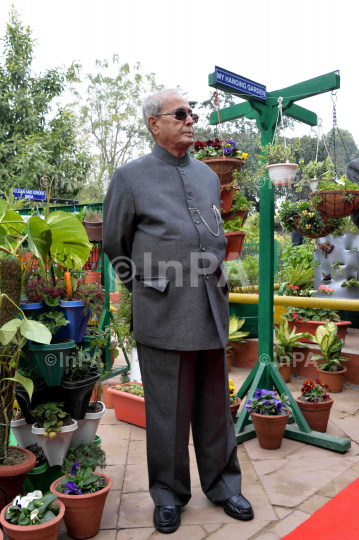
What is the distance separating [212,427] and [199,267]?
78 centimetres

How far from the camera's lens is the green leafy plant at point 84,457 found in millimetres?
2297

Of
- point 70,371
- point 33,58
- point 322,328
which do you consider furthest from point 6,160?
point 70,371

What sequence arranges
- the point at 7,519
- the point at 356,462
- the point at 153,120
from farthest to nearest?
the point at 356,462, the point at 153,120, the point at 7,519

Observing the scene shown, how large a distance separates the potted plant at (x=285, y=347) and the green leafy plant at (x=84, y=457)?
102 inches

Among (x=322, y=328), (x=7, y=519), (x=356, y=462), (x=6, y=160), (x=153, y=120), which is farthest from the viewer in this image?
(x=6, y=160)

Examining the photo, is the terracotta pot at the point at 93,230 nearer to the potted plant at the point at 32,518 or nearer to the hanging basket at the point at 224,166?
the hanging basket at the point at 224,166

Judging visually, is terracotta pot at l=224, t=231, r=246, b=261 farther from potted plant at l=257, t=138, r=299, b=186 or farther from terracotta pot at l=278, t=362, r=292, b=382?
terracotta pot at l=278, t=362, r=292, b=382

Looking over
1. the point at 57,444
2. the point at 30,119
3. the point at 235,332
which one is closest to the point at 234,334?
the point at 235,332

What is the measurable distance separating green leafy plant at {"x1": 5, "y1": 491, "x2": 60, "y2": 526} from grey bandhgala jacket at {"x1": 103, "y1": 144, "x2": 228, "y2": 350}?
0.76m

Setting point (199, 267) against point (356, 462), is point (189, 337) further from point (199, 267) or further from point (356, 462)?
point (356, 462)

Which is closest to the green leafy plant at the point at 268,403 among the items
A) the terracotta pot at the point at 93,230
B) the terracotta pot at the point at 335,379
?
the terracotta pot at the point at 335,379

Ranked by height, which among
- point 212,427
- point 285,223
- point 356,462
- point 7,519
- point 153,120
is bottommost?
point 356,462

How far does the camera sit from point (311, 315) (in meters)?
5.11

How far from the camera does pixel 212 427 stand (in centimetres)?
227
